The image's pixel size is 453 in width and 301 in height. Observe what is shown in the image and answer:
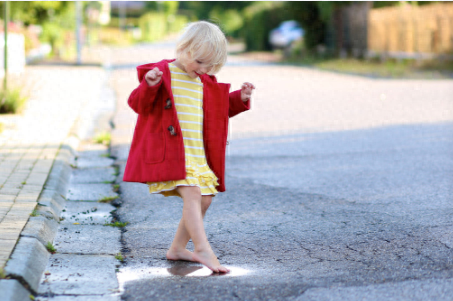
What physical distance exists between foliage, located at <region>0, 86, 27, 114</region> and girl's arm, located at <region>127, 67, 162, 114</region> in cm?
684

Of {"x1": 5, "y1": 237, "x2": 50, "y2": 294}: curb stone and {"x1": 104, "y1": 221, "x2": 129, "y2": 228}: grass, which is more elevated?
{"x1": 5, "y1": 237, "x2": 50, "y2": 294}: curb stone

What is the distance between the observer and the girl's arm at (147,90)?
3164mm

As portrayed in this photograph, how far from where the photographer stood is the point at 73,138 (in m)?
7.77

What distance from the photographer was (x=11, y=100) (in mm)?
9516

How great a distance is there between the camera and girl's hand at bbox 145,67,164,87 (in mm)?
3148

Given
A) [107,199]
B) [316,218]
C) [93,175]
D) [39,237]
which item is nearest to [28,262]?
[39,237]

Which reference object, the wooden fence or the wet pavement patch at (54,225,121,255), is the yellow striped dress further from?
the wooden fence

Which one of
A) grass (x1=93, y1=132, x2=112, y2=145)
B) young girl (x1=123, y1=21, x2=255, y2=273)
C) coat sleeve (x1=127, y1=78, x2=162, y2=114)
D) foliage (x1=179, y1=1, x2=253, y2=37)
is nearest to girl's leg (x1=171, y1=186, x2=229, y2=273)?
young girl (x1=123, y1=21, x2=255, y2=273)

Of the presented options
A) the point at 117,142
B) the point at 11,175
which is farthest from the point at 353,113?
the point at 11,175

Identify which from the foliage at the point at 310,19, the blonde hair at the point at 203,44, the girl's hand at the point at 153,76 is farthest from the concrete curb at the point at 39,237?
the foliage at the point at 310,19

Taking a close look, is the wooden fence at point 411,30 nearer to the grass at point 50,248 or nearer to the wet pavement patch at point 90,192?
the wet pavement patch at point 90,192

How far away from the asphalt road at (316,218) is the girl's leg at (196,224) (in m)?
0.07

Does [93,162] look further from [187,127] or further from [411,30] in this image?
[411,30]

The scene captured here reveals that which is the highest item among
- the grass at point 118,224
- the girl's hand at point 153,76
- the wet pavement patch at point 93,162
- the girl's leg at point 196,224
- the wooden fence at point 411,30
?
the wooden fence at point 411,30
